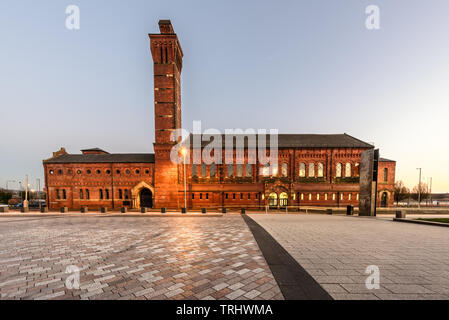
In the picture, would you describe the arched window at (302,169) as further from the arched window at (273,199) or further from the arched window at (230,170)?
the arched window at (230,170)

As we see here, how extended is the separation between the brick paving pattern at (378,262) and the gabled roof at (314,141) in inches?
758

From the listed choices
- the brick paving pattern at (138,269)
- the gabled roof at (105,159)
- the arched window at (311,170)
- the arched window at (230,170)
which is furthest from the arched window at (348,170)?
the gabled roof at (105,159)

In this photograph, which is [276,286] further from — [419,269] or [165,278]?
[419,269]

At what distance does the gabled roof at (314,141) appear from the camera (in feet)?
84.7

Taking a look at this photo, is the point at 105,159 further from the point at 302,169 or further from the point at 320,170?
the point at 320,170

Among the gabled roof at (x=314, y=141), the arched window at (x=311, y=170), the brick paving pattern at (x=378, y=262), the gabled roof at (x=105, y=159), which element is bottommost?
the brick paving pattern at (x=378, y=262)

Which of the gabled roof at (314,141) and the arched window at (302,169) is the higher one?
the gabled roof at (314,141)

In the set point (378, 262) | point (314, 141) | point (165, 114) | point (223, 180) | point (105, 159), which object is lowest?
point (378, 262)

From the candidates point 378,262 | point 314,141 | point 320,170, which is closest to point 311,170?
point 320,170

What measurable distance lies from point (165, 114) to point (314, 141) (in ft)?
82.9

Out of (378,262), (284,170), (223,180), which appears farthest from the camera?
(284,170)

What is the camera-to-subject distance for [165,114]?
2378 cm

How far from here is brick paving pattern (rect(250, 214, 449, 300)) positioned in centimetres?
367
